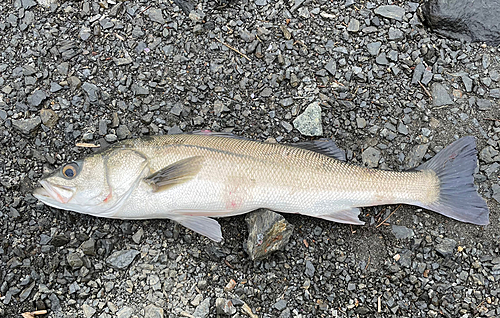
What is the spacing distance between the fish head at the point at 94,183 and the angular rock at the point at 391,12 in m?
3.43

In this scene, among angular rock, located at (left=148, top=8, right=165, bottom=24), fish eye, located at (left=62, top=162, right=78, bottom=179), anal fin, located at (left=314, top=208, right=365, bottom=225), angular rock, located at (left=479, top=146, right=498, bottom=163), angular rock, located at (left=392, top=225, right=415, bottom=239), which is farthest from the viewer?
angular rock, located at (left=148, top=8, right=165, bottom=24)

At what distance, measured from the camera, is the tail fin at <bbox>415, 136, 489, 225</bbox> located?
171 inches

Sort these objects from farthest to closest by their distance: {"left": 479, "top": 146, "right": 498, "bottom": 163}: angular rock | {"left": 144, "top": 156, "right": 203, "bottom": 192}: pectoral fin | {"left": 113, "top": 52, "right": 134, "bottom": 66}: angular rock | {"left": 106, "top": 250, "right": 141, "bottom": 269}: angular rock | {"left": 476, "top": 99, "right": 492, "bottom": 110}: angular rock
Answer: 1. {"left": 113, "top": 52, "right": 134, "bottom": 66}: angular rock
2. {"left": 476, "top": 99, "right": 492, "bottom": 110}: angular rock
3. {"left": 479, "top": 146, "right": 498, "bottom": 163}: angular rock
4. {"left": 106, "top": 250, "right": 141, "bottom": 269}: angular rock
5. {"left": 144, "top": 156, "right": 203, "bottom": 192}: pectoral fin

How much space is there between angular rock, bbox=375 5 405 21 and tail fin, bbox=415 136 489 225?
1.93 m

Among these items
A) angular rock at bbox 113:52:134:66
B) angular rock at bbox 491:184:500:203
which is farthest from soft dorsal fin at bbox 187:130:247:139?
angular rock at bbox 491:184:500:203

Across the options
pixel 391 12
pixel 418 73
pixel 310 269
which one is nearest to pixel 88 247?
pixel 310 269

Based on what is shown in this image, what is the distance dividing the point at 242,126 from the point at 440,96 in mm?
2421

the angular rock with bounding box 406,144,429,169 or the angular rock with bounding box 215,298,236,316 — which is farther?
the angular rock with bounding box 406,144,429,169

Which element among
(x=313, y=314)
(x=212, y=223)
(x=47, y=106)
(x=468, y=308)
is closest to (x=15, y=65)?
(x=47, y=106)

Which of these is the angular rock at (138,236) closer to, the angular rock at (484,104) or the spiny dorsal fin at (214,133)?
the spiny dorsal fin at (214,133)

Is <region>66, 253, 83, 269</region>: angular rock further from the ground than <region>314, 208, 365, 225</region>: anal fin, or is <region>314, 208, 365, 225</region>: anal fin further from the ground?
<region>314, 208, 365, 225</region>: anal fin

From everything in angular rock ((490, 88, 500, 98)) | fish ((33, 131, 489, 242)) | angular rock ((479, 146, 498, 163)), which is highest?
angular rock ((490, 88, 500, 98))

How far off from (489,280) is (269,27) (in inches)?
152

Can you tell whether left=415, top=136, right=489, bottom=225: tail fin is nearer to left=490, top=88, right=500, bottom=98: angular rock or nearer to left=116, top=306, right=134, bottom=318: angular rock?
left=490, top=88, right=500, bottom=98: angular rock
